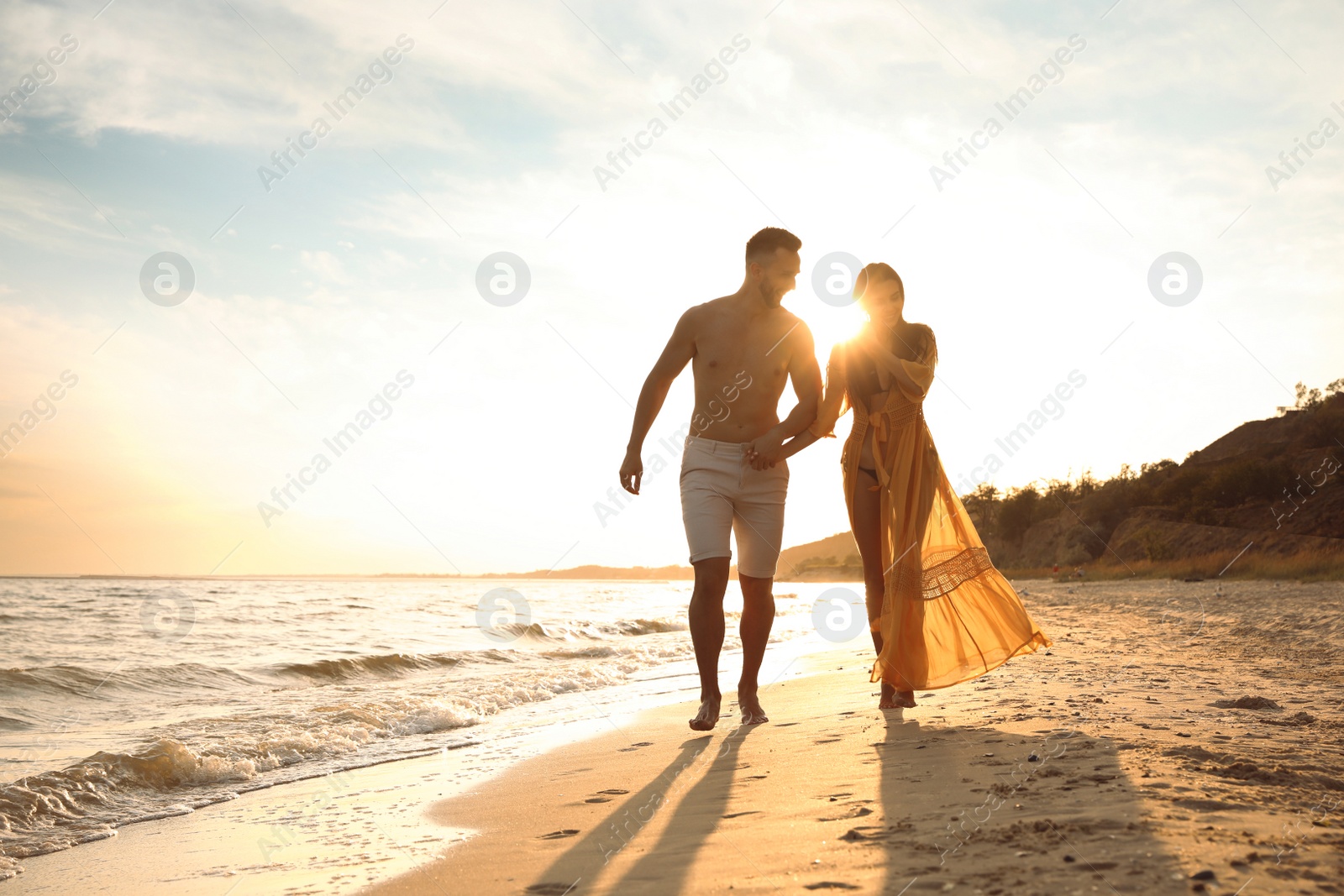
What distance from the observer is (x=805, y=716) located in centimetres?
Answer: 461

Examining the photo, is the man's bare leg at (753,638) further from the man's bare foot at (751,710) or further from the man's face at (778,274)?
the man's face at (778,274)

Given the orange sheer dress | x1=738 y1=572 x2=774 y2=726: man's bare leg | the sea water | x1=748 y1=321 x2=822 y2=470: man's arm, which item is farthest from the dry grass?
x1=738 y1=572 x2=774 y2=726: man's bare leg

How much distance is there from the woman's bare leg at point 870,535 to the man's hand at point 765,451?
62 cm

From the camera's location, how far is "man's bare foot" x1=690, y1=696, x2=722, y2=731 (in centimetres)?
415

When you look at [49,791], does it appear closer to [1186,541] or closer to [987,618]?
[987,618]

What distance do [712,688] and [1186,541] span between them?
122 feet

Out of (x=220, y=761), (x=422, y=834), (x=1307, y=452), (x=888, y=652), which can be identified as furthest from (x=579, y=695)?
(x=1307, y=452)

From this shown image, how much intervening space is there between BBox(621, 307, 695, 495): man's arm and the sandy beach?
1511 mm

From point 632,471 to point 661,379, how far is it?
0.51 meters

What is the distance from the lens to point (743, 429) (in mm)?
4355

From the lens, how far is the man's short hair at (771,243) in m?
4.39

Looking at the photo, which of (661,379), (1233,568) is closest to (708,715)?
(661,379)

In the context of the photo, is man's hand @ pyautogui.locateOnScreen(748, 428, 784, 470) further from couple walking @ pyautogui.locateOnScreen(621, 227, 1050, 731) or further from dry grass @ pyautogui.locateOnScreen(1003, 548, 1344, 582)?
dry grass @ pyautogui.locateOnScreen(1003, 548, 1344, 582)

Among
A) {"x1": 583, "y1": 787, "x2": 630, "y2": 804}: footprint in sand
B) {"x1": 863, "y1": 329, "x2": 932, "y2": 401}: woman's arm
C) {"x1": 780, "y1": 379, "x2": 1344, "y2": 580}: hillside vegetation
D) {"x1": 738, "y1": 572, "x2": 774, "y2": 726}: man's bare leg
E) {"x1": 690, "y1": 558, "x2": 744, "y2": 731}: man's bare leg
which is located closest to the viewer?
{"x1": 583, "y1": 787, "x2": 630, "y2": 804}: footprint in sand
